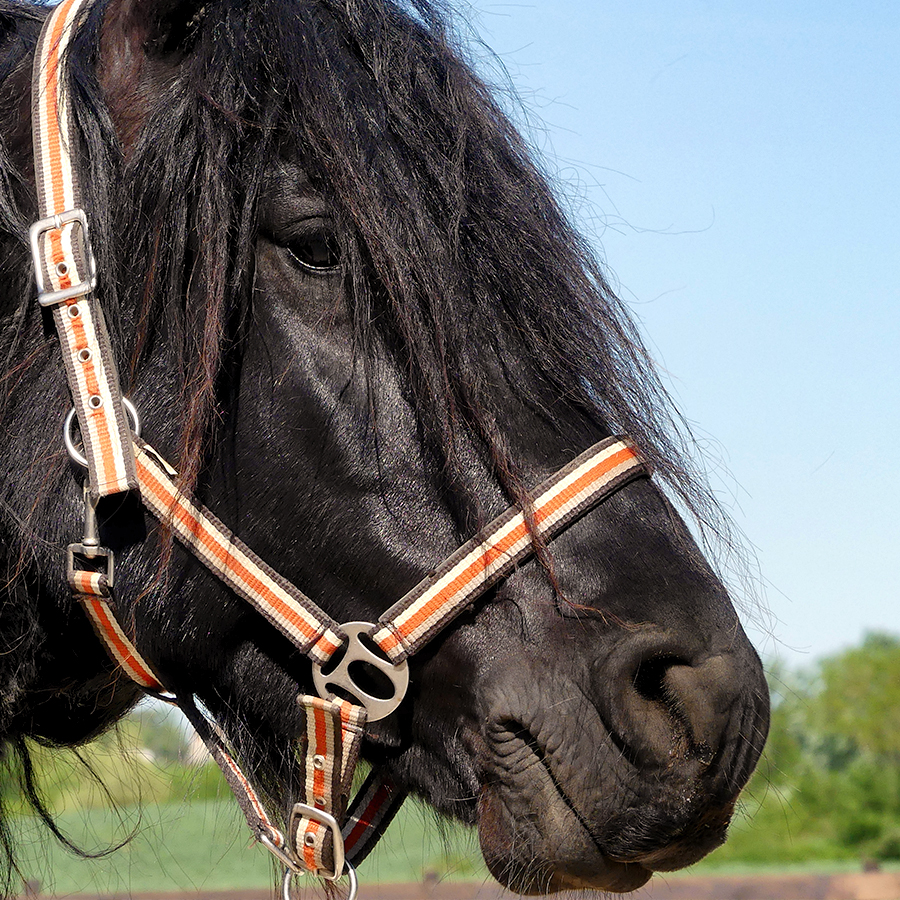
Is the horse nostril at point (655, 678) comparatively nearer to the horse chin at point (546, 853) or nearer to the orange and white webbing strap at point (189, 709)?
the horse chin at point (546, 853)

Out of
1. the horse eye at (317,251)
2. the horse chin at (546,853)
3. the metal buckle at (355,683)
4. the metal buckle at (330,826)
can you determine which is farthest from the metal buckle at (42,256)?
the horse chin at (546,853)

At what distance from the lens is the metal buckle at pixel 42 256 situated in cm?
190

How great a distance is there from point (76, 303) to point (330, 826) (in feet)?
3.53

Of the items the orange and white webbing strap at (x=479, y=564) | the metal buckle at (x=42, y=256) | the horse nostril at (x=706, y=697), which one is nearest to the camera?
the horse nostril at (x=706, y=697)

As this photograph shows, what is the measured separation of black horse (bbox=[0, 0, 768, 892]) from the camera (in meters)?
1.73

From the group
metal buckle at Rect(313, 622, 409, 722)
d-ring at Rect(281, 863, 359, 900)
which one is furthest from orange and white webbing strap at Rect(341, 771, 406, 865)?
metal buckle at Rect(313, 622, 409, 722)

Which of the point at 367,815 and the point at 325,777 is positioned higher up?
the point at 325,777

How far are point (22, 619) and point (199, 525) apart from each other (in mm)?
495

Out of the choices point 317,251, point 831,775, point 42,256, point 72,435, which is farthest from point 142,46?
point 831,775

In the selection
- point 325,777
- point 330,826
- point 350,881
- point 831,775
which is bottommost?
point 831,775

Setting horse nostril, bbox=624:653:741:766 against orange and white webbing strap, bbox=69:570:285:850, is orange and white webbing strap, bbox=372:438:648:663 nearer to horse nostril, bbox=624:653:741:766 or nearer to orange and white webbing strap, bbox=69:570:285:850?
horse nostril, bbox=624:653:741:766

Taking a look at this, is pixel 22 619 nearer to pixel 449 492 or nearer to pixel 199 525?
pixel 199 525

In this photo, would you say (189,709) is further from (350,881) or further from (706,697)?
(706,697)

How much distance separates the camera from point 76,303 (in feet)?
6.26
